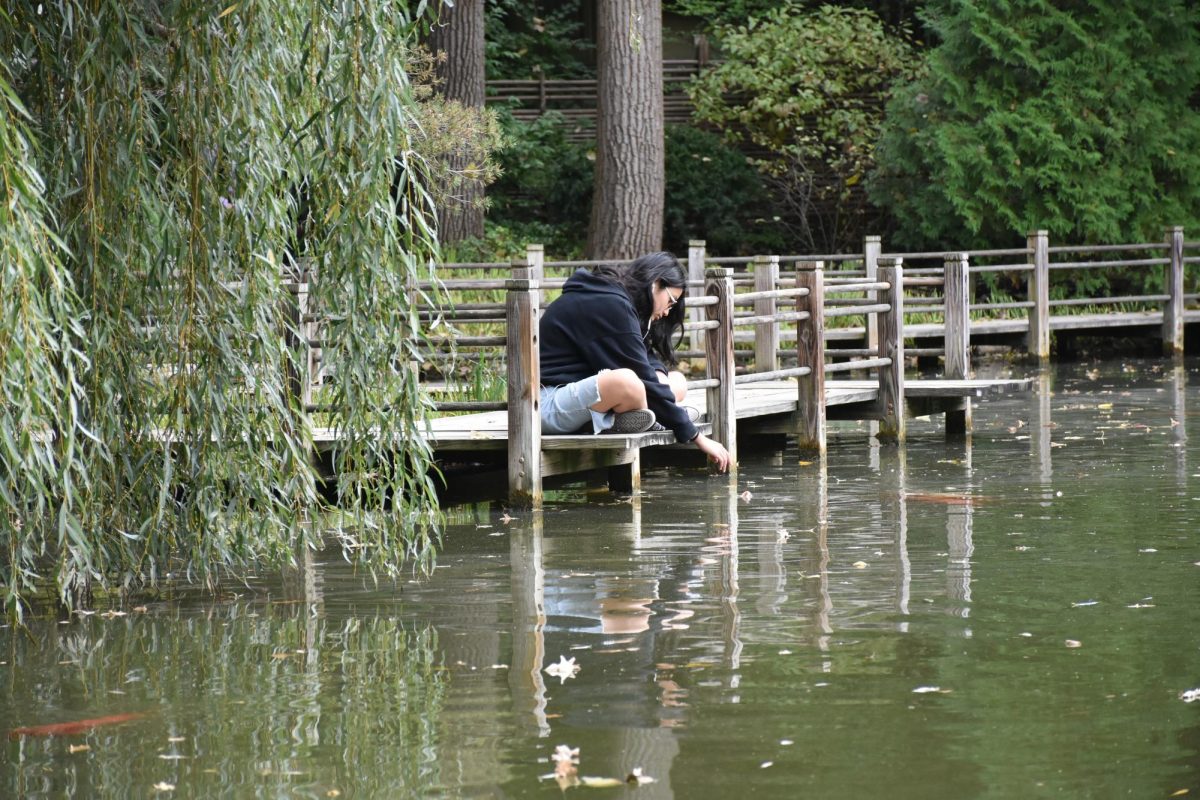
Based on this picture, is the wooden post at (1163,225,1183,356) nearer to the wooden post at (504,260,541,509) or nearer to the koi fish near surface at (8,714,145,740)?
the wooden post at (504,260,541,509)

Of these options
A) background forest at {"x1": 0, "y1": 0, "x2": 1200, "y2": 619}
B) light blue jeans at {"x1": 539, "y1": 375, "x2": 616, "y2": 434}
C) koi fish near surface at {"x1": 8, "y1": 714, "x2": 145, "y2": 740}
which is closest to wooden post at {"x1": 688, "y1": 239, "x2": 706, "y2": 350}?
background forest at {"x1": 0, "y1": 0, "x2": 1200, "y2": 619}

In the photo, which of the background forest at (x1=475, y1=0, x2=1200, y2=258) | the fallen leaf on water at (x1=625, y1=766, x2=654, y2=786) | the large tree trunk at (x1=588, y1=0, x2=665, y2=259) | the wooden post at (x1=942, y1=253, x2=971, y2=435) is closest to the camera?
the fallen leaf on water at (x1=625, y1=766, x2=654, y2=786)

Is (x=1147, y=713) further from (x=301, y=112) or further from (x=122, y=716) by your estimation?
(x=301, y=112)

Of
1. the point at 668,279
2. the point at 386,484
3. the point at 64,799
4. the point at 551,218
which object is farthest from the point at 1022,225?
the point at 64,799

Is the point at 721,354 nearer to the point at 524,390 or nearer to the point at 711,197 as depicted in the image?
the point at 524,390

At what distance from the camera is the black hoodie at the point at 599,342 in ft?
31.7

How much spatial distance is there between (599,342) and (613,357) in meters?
0.12

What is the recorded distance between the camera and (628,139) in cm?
2095

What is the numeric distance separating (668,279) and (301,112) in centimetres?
315

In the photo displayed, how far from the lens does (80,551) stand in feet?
20.4

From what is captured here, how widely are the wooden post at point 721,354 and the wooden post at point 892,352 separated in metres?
1.91

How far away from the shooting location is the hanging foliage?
21.5 feet

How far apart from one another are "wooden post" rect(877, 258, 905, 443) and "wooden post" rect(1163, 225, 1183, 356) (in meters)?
9.50

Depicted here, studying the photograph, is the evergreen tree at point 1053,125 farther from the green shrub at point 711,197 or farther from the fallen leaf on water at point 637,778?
the fallen leaf on water at point 637,778
